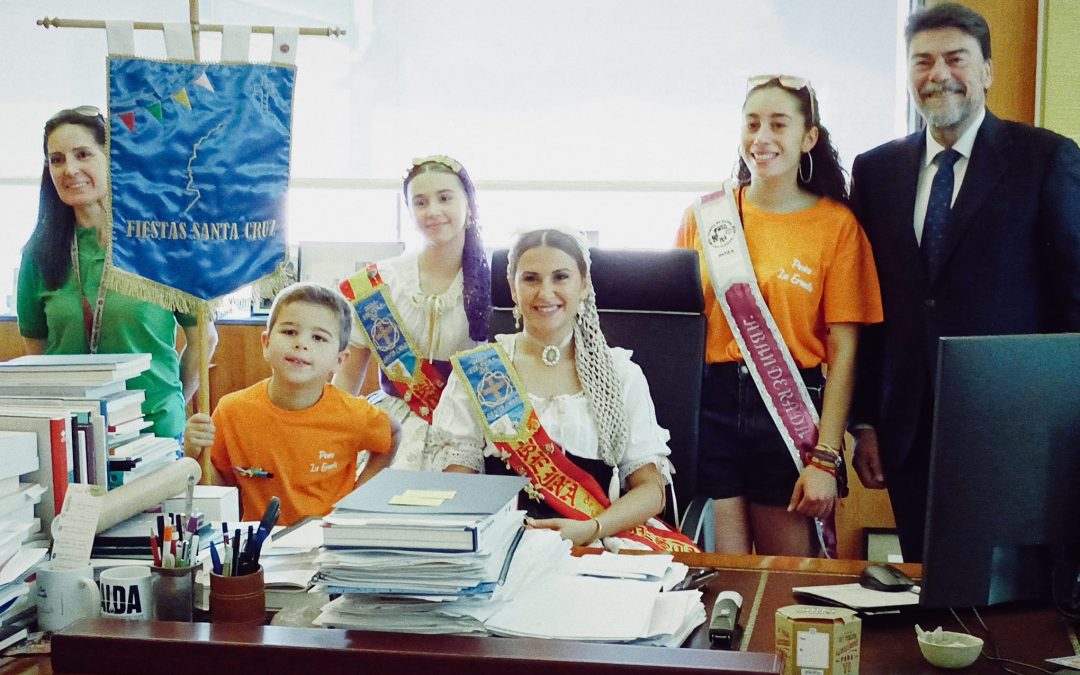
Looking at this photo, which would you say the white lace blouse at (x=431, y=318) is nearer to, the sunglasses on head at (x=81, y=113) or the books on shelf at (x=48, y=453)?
the sunglasses on head at (x=81, y=113)

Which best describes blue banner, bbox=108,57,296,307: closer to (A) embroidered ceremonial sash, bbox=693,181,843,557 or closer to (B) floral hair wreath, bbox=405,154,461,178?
(B) floral hair wreath, bbox=405,154,461,178

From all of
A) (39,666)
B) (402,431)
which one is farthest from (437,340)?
(39,666)

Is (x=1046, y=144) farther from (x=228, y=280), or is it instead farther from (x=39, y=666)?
(x=39, y=666)

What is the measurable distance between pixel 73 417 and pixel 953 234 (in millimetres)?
1718

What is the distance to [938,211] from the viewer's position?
2271 millimetres

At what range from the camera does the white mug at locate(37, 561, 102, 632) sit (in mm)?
1278

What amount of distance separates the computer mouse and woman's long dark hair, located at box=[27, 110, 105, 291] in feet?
6.40

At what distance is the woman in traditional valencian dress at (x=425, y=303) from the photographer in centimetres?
255

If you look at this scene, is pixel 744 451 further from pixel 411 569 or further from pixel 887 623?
pixel 411 569

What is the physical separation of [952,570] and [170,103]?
1.71 meters

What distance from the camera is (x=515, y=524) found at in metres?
1.32

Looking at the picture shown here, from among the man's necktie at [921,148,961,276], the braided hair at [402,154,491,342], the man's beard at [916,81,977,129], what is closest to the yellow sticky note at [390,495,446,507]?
the braided hair at [402,154,491,342]

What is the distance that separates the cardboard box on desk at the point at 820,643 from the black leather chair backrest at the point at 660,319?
109cm

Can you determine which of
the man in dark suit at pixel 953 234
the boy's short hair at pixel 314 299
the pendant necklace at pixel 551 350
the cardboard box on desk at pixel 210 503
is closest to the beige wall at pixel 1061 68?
the man in dark suit at pixel 953 234
